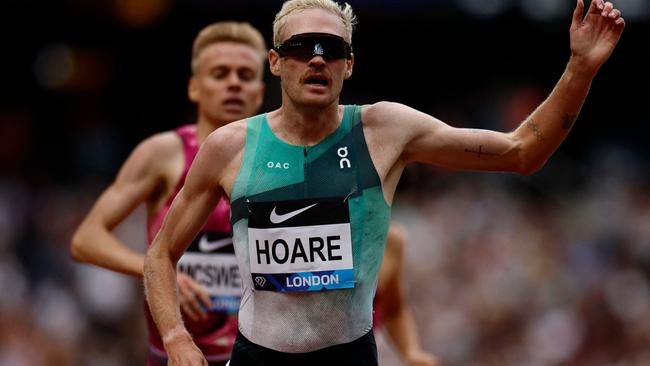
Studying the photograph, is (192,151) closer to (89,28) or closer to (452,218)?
(452,218)

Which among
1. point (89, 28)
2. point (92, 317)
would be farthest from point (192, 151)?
point (89, 28)

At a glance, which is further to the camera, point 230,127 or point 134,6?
point 134,6

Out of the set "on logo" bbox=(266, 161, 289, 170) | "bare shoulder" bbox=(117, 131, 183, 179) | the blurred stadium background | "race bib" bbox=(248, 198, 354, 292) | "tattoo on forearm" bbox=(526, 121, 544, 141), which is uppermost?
"tattoo on forearm" bbox=(526, 121, 544, 141)

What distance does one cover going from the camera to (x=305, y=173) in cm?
504

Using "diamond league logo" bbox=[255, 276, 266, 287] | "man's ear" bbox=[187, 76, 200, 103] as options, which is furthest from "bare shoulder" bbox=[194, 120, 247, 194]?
"man's ear" bbox=[187, 76, 200, 103]

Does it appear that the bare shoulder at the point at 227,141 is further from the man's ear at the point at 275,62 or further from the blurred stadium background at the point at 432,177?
the blurred stadium background at the point at 432,177

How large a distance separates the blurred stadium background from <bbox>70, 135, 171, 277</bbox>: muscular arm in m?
2.04

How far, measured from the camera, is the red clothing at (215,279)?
688 centimetres

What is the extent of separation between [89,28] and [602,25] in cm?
1521

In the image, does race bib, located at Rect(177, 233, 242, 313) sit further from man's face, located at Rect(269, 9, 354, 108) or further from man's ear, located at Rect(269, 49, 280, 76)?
man's face, located at Rect(269, 9, 354, 108)

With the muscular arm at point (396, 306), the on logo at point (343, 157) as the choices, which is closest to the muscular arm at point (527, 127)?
the on logo at point (343, 157)

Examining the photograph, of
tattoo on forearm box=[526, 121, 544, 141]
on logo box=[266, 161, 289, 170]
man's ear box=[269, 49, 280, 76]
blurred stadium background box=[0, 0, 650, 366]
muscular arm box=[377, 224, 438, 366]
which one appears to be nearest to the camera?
tattoo on forearm box=[526, 121, 544, 141]

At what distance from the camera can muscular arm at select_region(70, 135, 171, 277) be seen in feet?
23.0

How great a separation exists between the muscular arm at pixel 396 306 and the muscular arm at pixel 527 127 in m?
2.56
